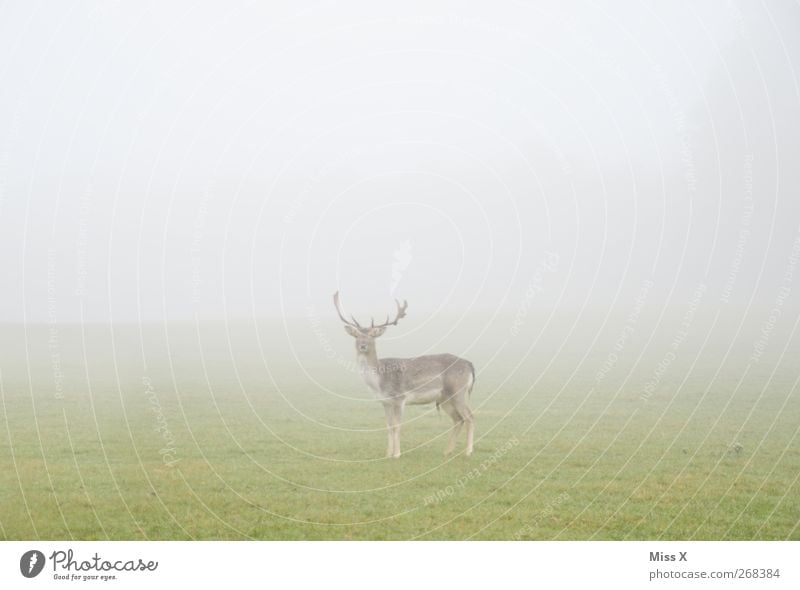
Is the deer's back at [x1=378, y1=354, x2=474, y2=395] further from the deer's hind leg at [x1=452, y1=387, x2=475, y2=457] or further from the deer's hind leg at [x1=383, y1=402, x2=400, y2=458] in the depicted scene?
the deer's hind leg at [x1=383, y1=402, x2=400, y2=458]

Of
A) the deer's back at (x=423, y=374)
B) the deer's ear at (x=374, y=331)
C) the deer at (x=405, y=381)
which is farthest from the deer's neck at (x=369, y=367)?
the deer's ear at (x=374, y=331)

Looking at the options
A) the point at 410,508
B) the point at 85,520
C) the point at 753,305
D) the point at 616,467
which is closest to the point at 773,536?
the point at 616,467

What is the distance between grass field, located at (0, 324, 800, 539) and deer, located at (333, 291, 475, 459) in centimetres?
78

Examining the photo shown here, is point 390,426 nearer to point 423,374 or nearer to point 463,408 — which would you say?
point 423,374

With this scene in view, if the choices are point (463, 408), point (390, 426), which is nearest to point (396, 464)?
point (390, 426)

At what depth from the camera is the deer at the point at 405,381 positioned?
17.5m

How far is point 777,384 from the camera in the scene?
104ft

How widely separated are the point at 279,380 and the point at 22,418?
1413 centimetres

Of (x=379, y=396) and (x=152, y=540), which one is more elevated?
(x=379, y=396)

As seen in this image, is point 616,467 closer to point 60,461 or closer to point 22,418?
point 60,461

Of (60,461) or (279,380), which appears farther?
(279,380)

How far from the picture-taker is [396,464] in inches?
663

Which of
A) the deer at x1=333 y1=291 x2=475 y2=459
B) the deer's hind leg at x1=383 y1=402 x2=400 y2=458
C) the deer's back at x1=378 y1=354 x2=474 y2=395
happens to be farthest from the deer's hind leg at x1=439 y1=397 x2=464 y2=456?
the deer's hind leg at x1=383 y1=402 x2=400 y2=458
